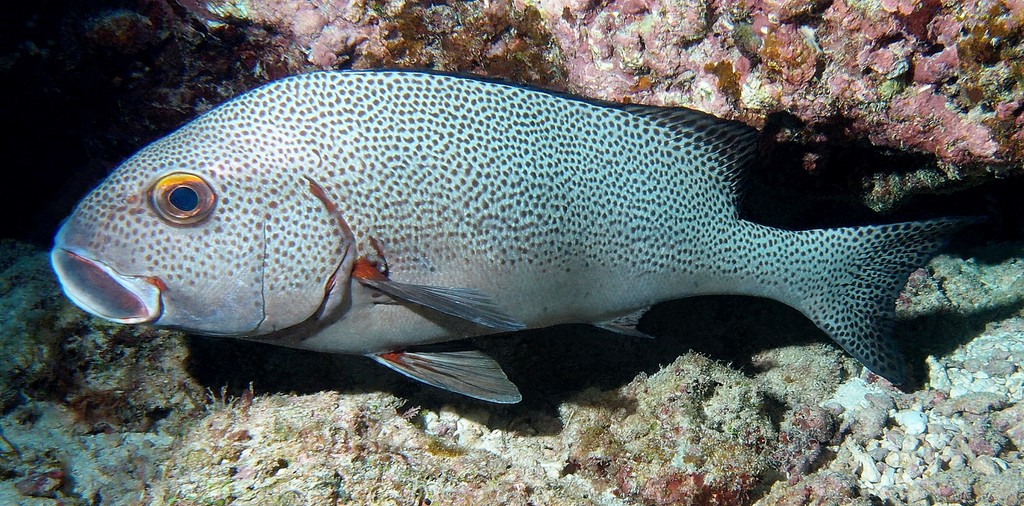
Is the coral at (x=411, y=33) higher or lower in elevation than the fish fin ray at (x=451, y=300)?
higher

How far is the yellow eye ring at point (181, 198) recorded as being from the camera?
1.94 meters

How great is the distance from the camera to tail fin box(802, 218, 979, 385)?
2795mm

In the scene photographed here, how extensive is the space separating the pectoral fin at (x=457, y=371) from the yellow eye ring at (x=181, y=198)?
38.0 inches

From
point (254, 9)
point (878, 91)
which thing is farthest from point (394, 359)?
Answer: point (878, 91)

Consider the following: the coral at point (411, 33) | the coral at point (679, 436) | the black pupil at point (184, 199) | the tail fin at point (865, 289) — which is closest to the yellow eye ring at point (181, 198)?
the black pupil at point (184, 199)

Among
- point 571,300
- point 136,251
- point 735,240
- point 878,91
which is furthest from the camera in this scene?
point 735,240

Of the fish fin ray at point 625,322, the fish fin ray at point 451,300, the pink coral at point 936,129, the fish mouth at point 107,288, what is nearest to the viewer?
the fish mouth at point 107,288

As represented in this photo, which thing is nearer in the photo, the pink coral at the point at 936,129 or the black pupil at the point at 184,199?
the black pupil at the point at 184,199

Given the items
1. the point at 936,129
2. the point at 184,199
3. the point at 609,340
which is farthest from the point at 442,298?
the point at 936,129

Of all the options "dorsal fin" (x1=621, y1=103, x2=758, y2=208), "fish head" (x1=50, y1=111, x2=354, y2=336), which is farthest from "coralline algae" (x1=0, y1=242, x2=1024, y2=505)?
"dorsal fin" (x1=621, y1=103, x2=758, y2=208)

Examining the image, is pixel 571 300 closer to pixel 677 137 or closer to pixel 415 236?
pixel 415 236

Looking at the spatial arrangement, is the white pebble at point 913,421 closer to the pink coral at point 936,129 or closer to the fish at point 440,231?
the fish at point 440,231

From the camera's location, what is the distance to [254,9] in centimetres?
291

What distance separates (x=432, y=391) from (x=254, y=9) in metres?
2.48
